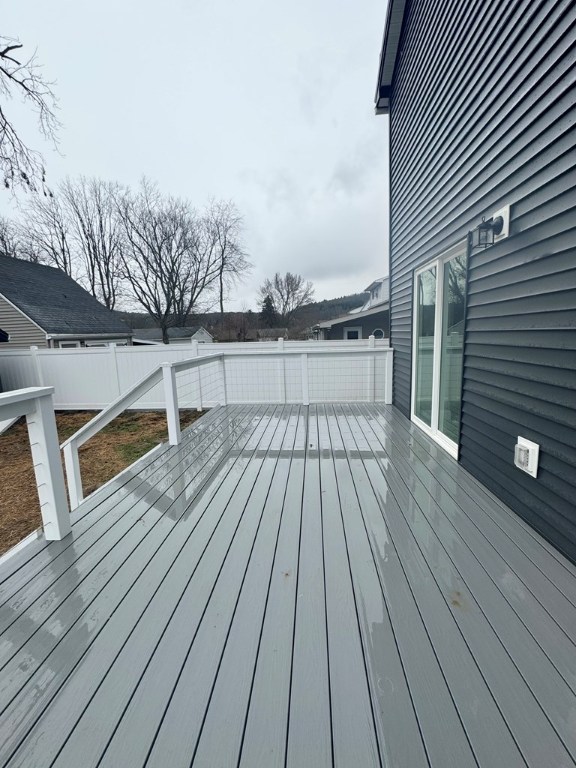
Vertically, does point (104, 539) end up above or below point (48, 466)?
below

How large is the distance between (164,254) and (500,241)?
67.0ft

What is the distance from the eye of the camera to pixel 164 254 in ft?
64.8

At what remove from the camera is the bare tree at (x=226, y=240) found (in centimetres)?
2017

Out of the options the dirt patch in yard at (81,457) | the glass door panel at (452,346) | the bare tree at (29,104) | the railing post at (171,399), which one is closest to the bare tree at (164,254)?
the dirt patch in yard at (81,457)

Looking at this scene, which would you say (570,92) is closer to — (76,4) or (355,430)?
(355,430)

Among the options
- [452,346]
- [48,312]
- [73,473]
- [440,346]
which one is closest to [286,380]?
[440,346]

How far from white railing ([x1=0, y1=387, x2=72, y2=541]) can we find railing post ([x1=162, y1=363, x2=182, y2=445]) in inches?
63.6

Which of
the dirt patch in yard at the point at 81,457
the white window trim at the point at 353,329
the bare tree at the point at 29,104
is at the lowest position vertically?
the dirt patch in yard at the point at 81,457

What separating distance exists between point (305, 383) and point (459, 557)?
378 centimetres

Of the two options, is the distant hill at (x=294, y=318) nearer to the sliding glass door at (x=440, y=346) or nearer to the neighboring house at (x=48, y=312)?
the neighboring house at (x=48, y=312)

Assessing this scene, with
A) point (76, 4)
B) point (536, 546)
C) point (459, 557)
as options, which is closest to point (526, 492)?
point (536, 546)

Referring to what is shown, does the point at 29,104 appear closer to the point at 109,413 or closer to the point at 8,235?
the point at 109,413

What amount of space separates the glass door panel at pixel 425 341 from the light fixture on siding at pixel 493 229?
1254mm

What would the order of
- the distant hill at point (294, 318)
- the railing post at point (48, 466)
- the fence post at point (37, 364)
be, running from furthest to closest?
the distant hill at point (294, 318)
the fence post at point (37, 364)
the railing post at point (48, 466)
